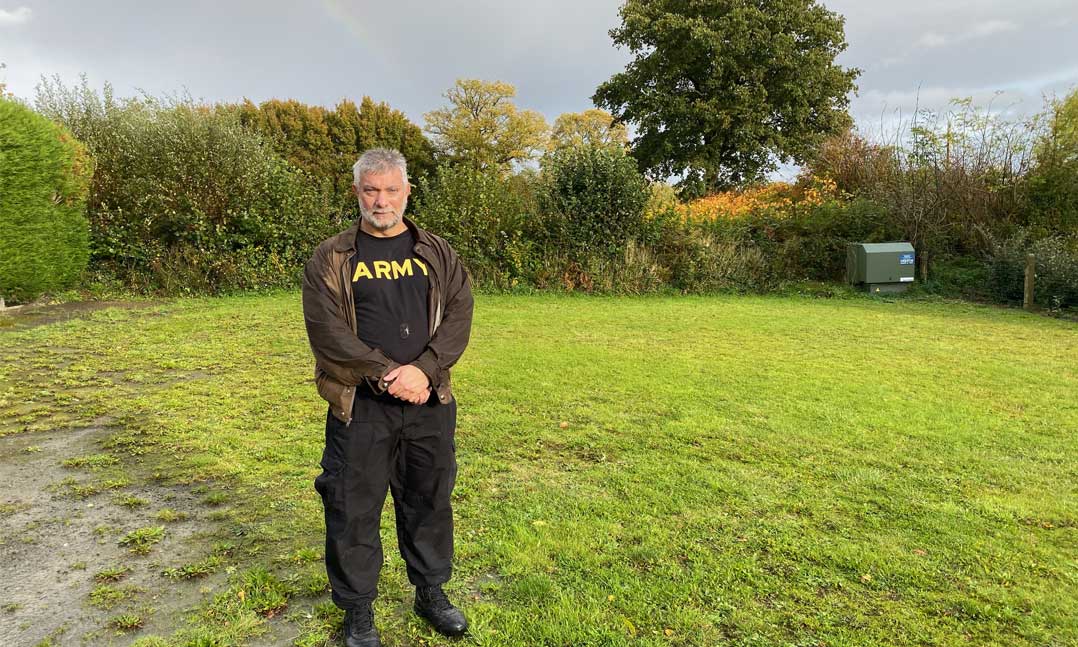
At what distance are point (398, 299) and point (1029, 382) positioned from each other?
722cm

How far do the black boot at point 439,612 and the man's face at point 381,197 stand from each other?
153 cm

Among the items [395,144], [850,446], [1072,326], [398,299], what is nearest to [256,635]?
[398,299]

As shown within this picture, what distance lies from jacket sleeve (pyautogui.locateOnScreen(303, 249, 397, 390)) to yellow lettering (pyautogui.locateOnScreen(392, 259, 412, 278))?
0.24 meters

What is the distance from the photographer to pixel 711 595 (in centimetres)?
296

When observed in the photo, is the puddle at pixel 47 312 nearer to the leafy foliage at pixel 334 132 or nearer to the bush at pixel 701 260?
the bush at pixel 701 260

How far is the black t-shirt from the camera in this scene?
2.56 metres

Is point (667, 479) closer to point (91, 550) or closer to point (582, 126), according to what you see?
point (91, 550)

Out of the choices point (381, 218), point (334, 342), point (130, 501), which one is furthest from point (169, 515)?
point (381, 218)

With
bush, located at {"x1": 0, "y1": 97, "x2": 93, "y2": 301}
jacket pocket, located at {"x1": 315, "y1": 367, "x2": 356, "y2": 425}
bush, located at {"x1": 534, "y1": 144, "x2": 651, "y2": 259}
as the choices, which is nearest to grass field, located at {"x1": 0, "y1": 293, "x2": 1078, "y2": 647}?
jacket pocket, located at {"x1": 315, "y1": 367, "x2": 356, "y2": 425}

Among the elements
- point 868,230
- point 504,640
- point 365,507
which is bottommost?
point 504,640

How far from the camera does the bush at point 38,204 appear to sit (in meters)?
11.0

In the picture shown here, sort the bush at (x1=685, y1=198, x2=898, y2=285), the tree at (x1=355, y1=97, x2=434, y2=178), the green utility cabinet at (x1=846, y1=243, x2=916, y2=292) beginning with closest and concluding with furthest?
1. the green utility cabinet at (x1=846, y1=243, x2=916, y2=292)
2. the bush at (x1=685, y1=198, x2=898, y2=285)
3. the tree at (x1=355, y1=97, x2=434, y2=178)

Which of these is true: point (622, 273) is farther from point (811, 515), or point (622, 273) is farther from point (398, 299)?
point (398, 299)

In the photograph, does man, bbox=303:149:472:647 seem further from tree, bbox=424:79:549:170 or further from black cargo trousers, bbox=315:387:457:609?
tree, bbox=424:79:549:170
